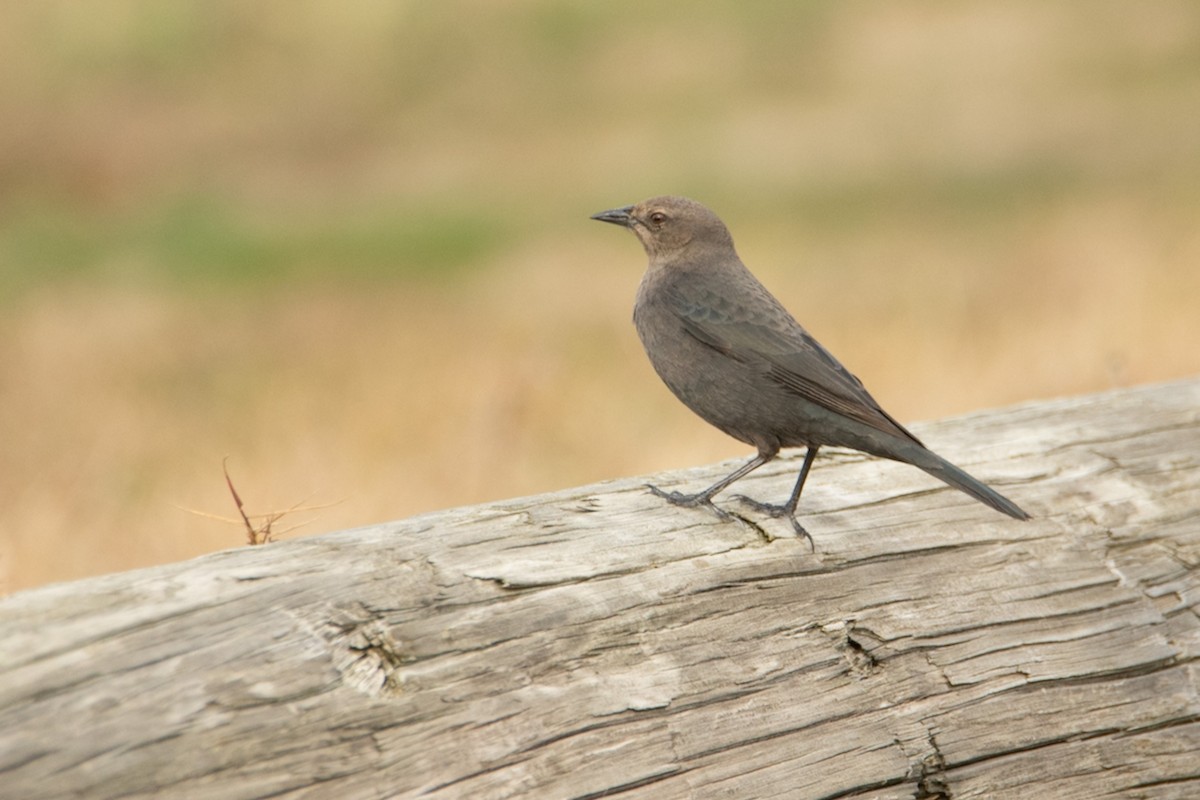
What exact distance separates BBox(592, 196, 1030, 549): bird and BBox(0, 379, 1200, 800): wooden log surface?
140 mm

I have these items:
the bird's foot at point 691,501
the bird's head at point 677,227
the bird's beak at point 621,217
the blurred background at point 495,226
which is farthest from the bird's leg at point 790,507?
the bird's beak at point 621,217

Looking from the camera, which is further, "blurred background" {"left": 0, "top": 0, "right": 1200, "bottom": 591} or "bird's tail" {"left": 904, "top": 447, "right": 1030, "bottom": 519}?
"blurred background" {"left": 0, "top": 0, "right": 1200, "bottom": 591}

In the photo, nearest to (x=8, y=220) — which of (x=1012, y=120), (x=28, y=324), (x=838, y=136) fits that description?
(x=28, y=324)

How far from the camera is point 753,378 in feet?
13.8

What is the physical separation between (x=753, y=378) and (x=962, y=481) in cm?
83

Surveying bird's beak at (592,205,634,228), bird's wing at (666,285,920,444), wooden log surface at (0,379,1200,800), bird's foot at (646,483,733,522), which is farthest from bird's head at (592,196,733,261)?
bird's foot at (646,483,733,522)

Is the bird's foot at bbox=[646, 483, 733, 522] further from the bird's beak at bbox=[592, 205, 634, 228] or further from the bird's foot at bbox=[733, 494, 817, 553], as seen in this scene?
the bird's beak at bbox=[592, 205, 634, 228]

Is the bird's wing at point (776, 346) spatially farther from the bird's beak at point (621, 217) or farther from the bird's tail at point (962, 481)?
the bird's beak at point (621, 217)

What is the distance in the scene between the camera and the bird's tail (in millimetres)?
3549

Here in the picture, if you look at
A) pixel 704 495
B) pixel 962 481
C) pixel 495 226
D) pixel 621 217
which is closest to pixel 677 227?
pixel 621 217

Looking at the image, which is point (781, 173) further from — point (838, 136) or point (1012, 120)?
point (1012, 120)

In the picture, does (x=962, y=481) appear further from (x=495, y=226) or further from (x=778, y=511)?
(x=495, y=226)

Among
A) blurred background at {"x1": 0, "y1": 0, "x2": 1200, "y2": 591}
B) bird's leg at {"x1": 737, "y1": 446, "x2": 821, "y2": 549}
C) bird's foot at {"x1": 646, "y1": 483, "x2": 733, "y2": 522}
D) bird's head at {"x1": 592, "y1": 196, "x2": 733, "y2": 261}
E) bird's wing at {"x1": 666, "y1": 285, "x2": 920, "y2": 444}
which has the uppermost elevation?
bird's head at {"x1": 592, "y1": 196, "x2": 733, "y2": 261}

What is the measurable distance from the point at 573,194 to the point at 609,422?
7101 mm
